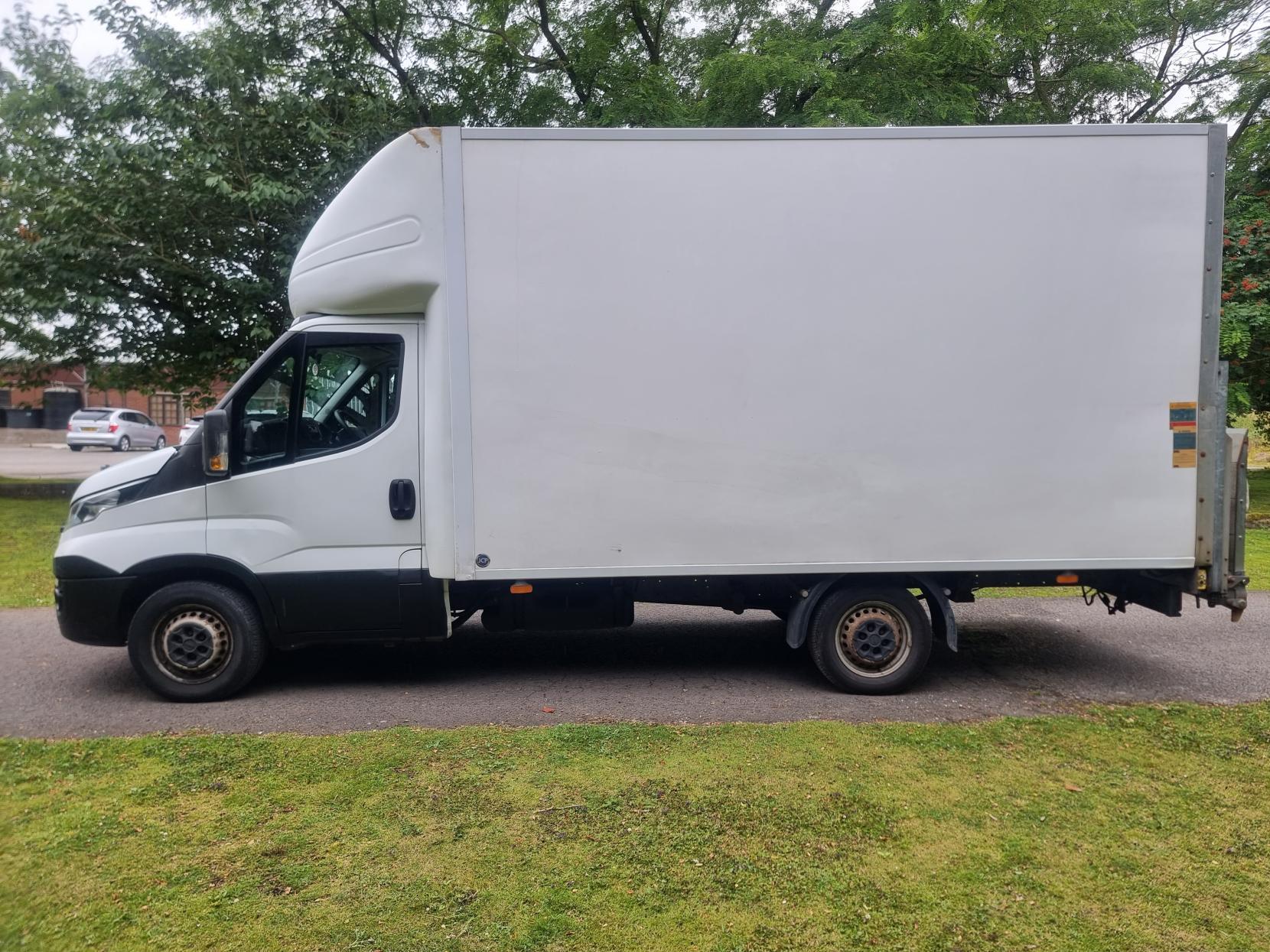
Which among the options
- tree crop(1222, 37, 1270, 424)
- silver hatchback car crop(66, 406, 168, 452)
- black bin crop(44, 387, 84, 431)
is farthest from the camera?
black bin crop(44, 387, 84, 431)

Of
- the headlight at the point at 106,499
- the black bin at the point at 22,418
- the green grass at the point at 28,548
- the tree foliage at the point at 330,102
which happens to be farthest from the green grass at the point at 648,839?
the black bin at the point at 22,418

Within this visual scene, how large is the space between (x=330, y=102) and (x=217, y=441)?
9289mm

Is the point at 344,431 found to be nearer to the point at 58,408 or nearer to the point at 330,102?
the point at 330,102

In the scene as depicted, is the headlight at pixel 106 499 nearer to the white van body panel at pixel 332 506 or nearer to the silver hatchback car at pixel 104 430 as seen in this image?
the white van body panel at pixel 332 506

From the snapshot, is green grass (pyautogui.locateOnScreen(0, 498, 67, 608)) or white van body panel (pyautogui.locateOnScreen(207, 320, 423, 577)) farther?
green grass (pyautogui.locateOnScreen(0, 498, 67, 608))

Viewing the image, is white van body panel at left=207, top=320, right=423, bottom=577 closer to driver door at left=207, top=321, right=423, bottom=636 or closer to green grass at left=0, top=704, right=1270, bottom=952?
driver door at left=207, top=321, right=423, bottom=636

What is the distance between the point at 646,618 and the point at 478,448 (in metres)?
3.30

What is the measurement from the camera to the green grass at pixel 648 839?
3.18 meters

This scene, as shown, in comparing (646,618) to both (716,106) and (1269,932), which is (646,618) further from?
(716,106)

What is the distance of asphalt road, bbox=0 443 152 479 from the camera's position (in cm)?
2384

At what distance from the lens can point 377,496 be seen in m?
5.59

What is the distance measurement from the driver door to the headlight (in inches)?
18.3

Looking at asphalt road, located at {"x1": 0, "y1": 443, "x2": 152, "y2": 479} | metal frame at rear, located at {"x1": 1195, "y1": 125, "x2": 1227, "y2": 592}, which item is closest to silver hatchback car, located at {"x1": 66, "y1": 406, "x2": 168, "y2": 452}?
asphalt road, located at {"x1": 0, "y1": 443, "x2": 152, "y2": 479}

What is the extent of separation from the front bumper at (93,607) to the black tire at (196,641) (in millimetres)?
132
